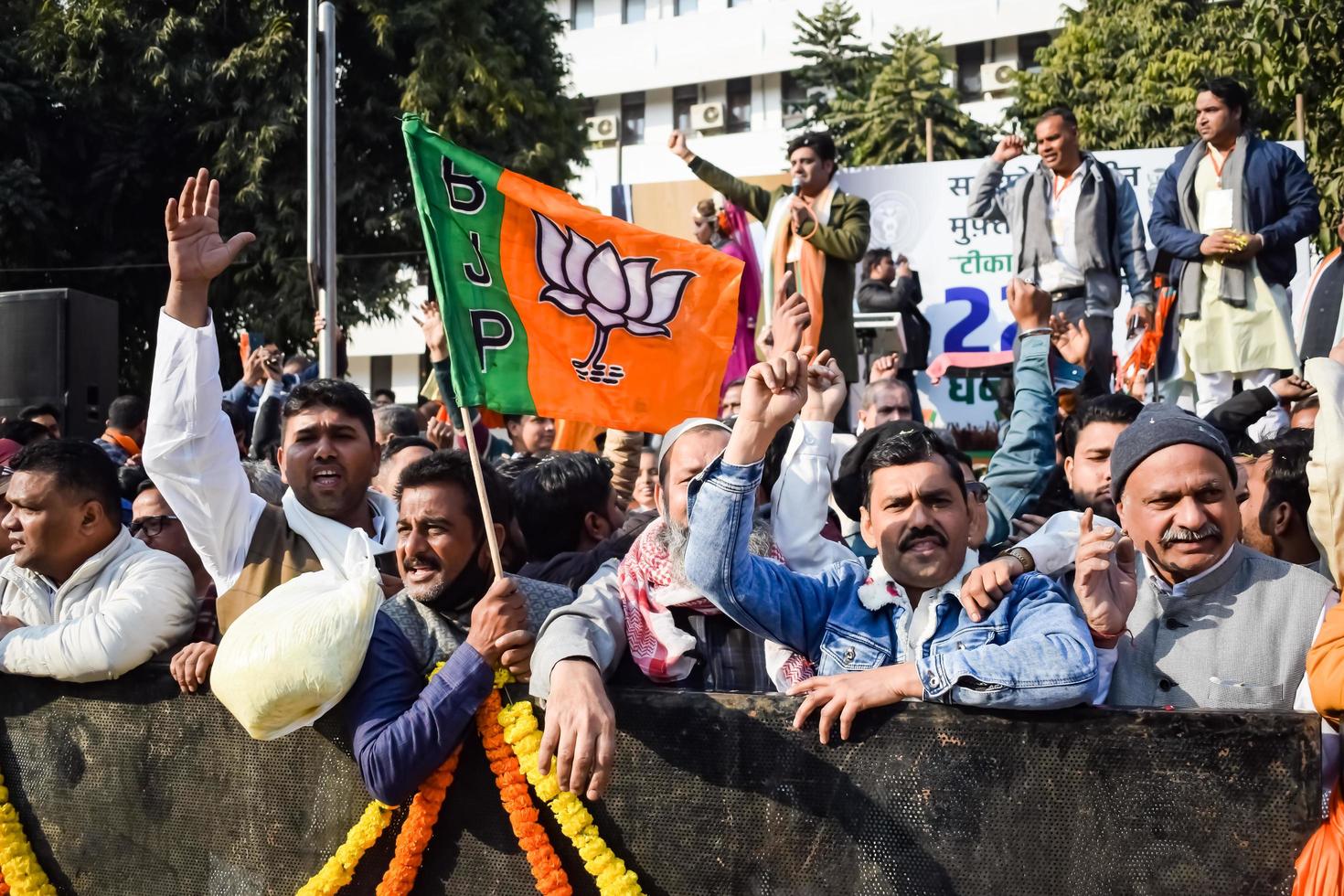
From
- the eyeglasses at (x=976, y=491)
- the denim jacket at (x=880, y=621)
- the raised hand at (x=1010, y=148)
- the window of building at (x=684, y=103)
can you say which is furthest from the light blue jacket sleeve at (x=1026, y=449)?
the window of building at (x=684, y=103)

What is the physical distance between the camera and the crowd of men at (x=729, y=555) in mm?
2904

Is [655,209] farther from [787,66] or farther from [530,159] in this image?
[787,66]

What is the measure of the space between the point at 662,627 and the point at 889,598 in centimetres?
55

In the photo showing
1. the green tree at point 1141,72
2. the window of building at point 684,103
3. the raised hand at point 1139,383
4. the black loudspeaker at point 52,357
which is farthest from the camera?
the window of building at point 684,103

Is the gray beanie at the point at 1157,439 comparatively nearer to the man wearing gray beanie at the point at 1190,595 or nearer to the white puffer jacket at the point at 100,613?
the man wearing gray beanie at the point at 1190,595

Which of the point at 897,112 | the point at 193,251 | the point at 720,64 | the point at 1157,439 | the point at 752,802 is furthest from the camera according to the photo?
the point at 720,64

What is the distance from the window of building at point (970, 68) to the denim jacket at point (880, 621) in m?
42.8

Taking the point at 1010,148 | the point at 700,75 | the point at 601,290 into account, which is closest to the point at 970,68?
the point at 700,75

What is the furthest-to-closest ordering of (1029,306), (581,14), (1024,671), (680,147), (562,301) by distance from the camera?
1. (581,14)
2. (680,147)
3. (1029,306)
4. (562,301)
5. (1024,671)

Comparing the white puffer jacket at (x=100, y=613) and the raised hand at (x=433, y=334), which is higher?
the raised hand at (x=433, y=334)

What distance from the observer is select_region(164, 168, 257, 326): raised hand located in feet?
12.7

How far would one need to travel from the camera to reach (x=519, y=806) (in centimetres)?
297

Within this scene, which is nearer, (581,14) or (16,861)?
(16,861)

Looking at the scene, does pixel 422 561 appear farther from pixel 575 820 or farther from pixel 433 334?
pixel 433 334
